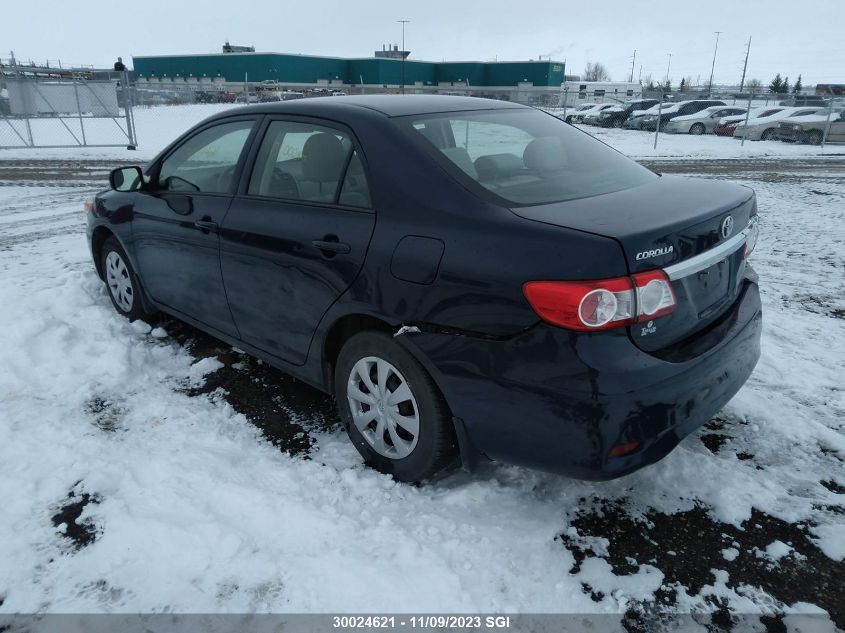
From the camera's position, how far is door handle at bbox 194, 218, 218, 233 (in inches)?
143

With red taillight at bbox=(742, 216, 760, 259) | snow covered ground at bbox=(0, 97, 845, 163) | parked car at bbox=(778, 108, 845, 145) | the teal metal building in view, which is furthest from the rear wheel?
the teal metal building

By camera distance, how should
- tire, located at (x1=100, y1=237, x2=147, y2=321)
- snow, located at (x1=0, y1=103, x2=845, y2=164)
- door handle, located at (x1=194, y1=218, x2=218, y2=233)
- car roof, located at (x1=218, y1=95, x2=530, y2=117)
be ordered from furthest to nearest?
1. snow, located at (x1=0, y1=103, x2=845, y2=164)
2. tire, located at (x1=100, y1=237, x2=147, y2=321)
3. door handle, located at (x1=194, y1=218, x2=218, y2=233)
4. car roof, located at (x1=218, y1=95, x2=530, y2=117)

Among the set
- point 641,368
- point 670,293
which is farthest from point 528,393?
point 670,293

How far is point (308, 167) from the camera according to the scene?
3215mm

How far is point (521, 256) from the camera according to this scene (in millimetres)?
2270

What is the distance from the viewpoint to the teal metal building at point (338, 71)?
225ft

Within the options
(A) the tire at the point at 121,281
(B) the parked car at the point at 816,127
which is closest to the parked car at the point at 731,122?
(B) the parked car at the point at 816,127

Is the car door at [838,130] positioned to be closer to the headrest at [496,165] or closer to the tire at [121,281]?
the headrest at [496,165]

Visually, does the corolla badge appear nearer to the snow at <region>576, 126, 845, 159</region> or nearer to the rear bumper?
the rear bumper

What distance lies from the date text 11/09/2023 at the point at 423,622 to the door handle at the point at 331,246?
151 cm

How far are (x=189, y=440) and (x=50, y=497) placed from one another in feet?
2.21

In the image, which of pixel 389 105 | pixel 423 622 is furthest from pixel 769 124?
pixel 423 622

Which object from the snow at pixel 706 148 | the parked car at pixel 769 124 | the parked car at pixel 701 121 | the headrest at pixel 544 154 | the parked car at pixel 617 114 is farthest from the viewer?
the parked car at pixel 617 114

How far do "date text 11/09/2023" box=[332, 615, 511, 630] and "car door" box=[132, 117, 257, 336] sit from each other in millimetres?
2044
